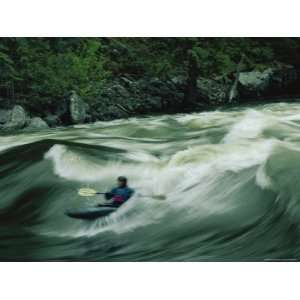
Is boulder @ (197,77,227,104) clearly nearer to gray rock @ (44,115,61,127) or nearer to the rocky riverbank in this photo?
the rocky riverbank

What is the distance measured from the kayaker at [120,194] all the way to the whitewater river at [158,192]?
0.14 ft

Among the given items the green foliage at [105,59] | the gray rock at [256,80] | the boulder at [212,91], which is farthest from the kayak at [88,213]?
the gray rock at [256,80]

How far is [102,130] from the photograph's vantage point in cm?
420

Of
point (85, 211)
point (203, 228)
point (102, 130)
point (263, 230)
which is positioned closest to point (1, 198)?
point (85, 211)

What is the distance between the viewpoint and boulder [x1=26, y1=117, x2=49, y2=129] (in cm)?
419

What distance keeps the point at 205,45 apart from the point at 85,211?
5.32 feet

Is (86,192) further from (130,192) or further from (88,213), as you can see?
(130,192)

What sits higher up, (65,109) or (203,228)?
(65,109)

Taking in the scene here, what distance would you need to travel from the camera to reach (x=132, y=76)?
423 cm

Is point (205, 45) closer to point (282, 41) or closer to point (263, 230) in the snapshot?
point (282, 41)

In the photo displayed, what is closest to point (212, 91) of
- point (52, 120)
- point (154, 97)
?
point (154, 97)

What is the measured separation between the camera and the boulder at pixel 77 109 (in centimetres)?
420

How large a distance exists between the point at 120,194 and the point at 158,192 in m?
0.29

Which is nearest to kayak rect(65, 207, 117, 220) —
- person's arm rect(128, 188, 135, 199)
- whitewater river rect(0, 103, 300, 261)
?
whitewater river rect(0, 103, 300, 261)
